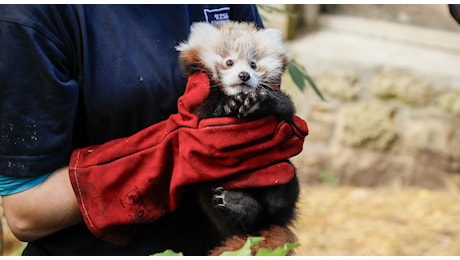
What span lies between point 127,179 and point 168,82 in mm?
271

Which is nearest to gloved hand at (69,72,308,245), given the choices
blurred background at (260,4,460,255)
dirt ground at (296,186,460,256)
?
dirt ground at (296,186,460,256)

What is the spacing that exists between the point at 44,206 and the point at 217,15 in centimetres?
70

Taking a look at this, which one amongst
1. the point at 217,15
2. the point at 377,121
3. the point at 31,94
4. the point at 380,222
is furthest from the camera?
the point at 377,121

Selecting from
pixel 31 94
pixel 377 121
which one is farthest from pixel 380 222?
pixel 31 94

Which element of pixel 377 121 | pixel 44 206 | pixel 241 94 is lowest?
pixel 377 121

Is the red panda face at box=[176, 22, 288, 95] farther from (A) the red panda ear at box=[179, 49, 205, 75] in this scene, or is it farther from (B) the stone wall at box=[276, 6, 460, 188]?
(B) the stone wall at box=[276, 6, 460, 188]

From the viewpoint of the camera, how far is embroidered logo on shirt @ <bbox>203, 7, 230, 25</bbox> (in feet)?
5.36

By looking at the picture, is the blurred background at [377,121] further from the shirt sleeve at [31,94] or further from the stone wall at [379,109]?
the shirt sleeve at [31,94]

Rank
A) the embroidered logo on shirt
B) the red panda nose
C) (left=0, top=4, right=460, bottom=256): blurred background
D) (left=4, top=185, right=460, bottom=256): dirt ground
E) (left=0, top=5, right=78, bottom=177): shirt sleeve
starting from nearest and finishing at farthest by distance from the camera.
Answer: (left=0, top=5, right=78, bottom=177): shirt sleeve → the red panda nose → the embroidered logo on shirt → (left=4, top=185, right=460, bottom=256): dirt ground → (left=0, top=4, right=460, bottom=256): blurred background

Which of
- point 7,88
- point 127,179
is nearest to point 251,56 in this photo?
point 127,179

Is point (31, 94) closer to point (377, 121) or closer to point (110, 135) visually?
point (110, 135)

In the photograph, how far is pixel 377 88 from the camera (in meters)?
3.72

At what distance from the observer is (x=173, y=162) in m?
1.40

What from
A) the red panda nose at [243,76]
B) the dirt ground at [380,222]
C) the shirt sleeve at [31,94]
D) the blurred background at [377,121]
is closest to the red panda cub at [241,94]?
the red panda nose at [243,76]
